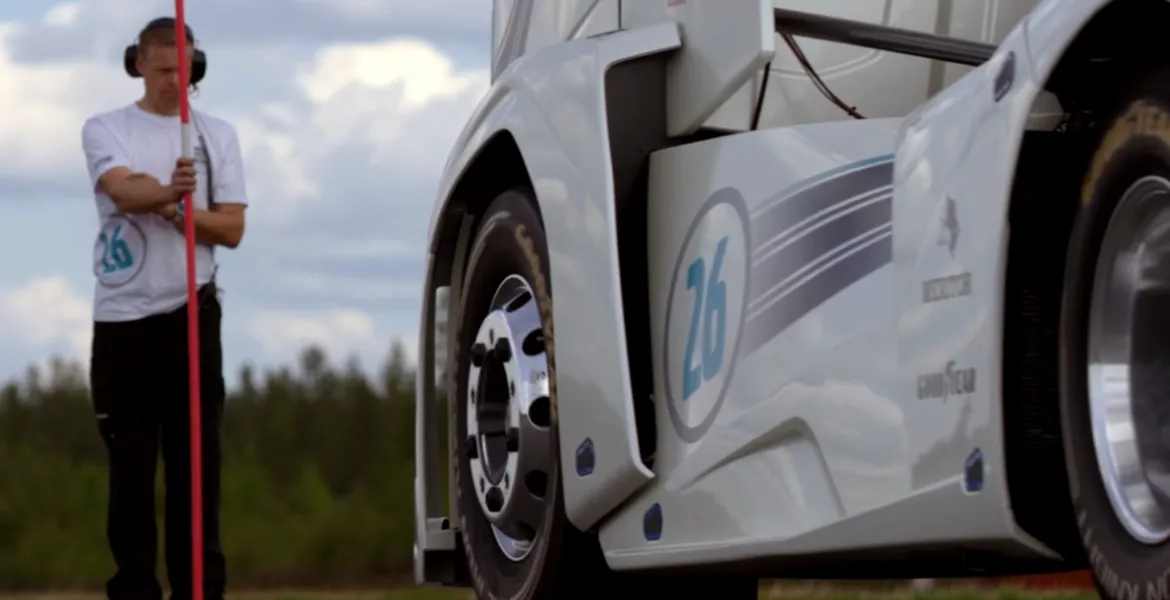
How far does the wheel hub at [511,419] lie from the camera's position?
5.71 m

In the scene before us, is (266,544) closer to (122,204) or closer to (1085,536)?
(122,204)

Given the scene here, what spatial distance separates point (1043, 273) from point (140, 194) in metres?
4.20

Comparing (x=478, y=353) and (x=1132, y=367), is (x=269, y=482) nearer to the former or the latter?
(x=478, y=353)

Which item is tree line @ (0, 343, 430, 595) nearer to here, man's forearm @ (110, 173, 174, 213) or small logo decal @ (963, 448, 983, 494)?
man's forearm @ (110, 173, 174, 213)

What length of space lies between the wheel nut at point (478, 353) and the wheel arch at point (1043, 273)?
2.37 m

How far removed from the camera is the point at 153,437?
298 inches

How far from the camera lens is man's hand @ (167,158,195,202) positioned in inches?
292

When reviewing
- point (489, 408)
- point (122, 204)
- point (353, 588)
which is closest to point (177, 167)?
point (122, 204)

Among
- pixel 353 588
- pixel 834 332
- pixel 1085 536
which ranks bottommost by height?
pixel 353 588

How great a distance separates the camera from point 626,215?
5445 millimetres

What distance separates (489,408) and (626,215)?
0.82m

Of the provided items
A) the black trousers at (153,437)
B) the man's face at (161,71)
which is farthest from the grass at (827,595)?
the man's face at (161,71)

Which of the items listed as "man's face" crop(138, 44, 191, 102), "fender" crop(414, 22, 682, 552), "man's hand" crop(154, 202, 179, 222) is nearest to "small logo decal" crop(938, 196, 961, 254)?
"fender" crop(414, 22, 682, 552)

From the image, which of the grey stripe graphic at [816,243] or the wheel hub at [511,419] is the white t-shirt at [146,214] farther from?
the grey stripe graphic at [816,243]
